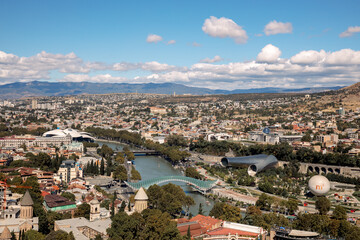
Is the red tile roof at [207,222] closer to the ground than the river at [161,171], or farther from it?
farther from it

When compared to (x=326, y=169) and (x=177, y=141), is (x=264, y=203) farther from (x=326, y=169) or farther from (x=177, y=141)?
(x=177, y=141)

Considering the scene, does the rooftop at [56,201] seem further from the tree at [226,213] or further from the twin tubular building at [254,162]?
the twin tubular building at [254,162]

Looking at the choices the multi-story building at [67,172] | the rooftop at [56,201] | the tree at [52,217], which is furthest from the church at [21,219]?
the multi-story building at [67,172]

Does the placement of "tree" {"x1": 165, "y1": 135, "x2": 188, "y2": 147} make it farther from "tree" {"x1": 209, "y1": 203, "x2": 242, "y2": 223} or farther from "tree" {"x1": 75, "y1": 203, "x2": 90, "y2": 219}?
"tree" {"x1": 75, "y1": 203, "x2": 90, "y2": 219}

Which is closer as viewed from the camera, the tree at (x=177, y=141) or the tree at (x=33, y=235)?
the tree at (x=33, y=235)

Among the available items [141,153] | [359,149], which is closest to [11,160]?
[141,153]

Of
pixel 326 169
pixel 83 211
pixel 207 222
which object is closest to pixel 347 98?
pixel 326 169

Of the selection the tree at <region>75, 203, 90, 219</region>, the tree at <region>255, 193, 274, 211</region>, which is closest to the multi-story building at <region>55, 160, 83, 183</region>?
the tree at <region>75, 203, 90, 219</region>
